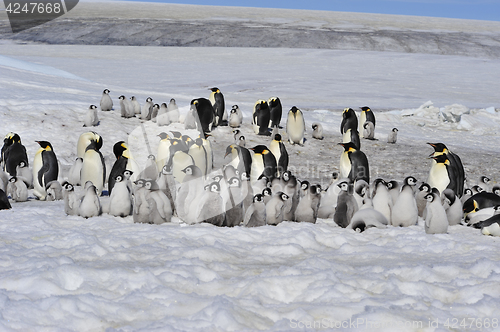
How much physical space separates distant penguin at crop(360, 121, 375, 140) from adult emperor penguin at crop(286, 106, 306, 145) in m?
1.76

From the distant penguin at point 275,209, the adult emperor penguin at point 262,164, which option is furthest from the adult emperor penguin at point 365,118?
the distant penguin at point 275,209

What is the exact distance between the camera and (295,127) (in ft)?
33.1

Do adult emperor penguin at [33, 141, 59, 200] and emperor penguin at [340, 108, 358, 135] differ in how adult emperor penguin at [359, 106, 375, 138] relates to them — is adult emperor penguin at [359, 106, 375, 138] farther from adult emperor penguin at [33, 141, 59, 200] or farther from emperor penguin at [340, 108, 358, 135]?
adult emperor penguin at [33, 141, 59, 200]

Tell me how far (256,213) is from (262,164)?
9.63ft

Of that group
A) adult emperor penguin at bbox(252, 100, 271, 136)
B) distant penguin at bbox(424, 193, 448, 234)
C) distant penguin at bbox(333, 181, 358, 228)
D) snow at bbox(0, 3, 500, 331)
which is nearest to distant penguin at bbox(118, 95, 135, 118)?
snow at bbox(0, 3, 500, 331)

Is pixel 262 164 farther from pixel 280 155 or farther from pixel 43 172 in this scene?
pixel 43 172

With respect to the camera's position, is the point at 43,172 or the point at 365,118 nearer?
the point at 43,172

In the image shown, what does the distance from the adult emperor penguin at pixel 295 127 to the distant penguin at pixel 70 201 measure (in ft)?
18.8

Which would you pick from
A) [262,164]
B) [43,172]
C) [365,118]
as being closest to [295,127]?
[365,118]

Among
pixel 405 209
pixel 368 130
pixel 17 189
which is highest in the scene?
pixel 368 130

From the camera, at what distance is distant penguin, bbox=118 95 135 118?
34.5ft

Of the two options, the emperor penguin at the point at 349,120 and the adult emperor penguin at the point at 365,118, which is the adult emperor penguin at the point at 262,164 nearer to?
the emperor penguin at the point at 349,120

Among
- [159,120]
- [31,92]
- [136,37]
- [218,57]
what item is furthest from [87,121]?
[136,37]

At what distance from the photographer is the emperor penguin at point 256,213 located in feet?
15.9
